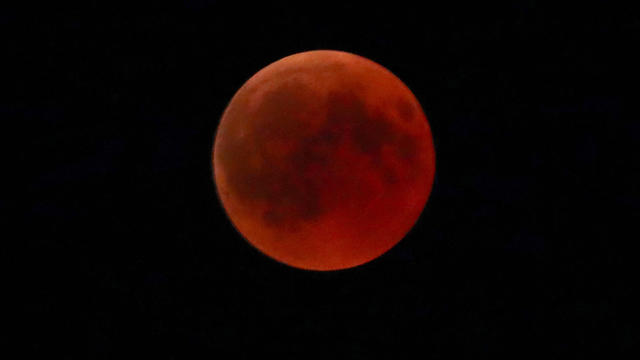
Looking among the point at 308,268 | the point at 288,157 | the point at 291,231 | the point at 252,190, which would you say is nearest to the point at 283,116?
the point at 288,157

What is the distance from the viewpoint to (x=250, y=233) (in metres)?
5.99

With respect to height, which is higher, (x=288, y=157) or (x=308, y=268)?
(x=288, y=157)

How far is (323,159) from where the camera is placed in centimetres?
528

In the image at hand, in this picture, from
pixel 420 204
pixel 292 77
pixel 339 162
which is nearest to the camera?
pixel 339 162

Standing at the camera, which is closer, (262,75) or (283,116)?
(283,116)

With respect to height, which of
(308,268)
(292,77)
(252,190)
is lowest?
(308,268)

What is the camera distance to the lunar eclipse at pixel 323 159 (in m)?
5.32

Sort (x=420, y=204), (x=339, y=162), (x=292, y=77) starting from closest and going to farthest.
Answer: (x=339, y=162) → (x=292, y=77) → (x=420, y=204)

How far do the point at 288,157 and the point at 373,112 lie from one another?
3.07 feet

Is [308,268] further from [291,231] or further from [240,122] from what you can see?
[240,122]

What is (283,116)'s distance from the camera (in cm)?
541

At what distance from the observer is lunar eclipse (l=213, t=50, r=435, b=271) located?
209 inches

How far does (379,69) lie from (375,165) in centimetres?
124

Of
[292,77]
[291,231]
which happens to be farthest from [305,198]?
[292,77]
